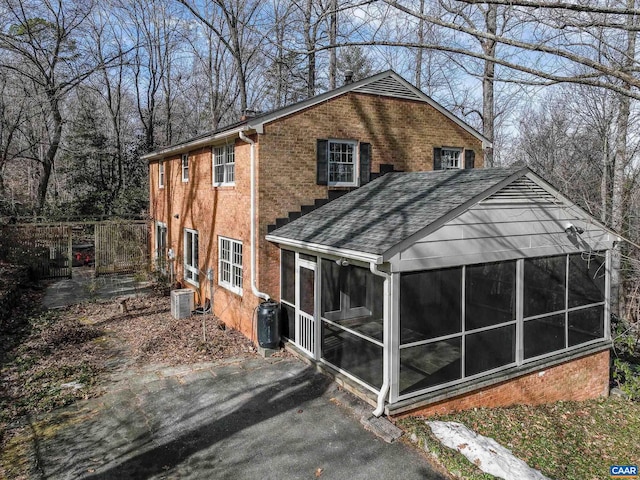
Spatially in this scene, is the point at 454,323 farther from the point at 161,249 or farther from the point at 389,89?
the point at 161,249

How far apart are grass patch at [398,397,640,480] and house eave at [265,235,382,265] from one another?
8.97 feet

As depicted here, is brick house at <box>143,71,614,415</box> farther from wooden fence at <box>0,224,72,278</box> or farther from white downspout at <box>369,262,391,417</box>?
wooden fence at <box>0,224,72,278</box>

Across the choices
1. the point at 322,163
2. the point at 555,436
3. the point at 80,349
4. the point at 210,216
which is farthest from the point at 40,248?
the point at 555,436

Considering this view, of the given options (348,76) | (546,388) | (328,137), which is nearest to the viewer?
(546,388)

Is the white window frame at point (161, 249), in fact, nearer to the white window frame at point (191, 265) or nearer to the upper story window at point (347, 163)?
the white window frame at point (191, 265)

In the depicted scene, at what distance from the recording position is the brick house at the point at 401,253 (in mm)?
7699

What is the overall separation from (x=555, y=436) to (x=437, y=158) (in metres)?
8.41

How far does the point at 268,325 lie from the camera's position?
10.3 m

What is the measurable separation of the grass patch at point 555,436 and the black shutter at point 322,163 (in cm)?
626

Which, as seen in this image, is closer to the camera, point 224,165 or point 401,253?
point 401,253

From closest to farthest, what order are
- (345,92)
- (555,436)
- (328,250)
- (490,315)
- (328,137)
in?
1. (555,436)
2. (328,250)
3. (490,315)
4. (328,137)
5. (345,92)

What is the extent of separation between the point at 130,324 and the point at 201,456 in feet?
25.0

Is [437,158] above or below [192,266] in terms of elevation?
above

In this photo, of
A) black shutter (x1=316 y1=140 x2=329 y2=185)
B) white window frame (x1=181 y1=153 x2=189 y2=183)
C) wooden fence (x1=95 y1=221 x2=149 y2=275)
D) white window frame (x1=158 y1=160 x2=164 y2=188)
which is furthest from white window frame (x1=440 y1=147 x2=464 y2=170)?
wooden fence (x1=95 y1=221 x2=149 y2=275)
